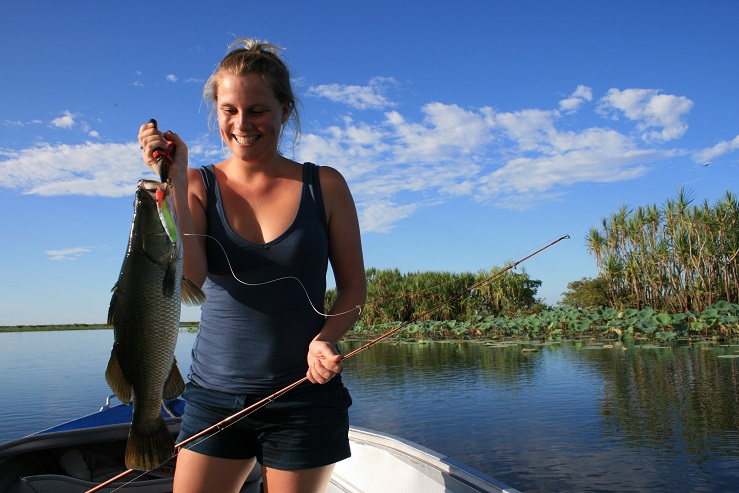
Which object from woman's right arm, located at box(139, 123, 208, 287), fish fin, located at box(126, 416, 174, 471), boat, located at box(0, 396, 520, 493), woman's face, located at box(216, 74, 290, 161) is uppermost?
woman's face, located at box(216, 74, 290, 161)

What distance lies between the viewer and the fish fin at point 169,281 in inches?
63.7

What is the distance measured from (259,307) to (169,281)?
1.33 ft

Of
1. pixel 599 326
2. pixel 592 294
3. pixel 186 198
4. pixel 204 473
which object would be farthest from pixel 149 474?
pixel 592 294

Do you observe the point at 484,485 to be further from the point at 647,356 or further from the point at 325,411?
the point at 647,356

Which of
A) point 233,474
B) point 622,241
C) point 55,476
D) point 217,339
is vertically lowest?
point 55,476

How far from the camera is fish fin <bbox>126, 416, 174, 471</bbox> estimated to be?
5.46 feet

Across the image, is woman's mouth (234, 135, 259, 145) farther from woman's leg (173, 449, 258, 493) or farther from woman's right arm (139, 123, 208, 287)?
woman's leg (173, 449, 258, 493)

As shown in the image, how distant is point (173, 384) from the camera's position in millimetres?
1744

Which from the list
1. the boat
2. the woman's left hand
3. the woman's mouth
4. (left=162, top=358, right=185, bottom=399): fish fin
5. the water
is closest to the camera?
(left=162, top=358, right=185, bottom=399): fish fin

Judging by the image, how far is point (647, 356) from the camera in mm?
15188

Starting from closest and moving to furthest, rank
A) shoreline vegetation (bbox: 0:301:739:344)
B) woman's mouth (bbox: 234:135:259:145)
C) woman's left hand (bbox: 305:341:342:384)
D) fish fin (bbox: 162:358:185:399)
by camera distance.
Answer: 1. fish fin (bbox: 162:358:185:399)
2. woman's left hand (bbox: 305:341:342:384)
3. woman's mouth (bbox: 234:135:259:145)
4. shoreline vegetation (bbox: 0:301:739:344)

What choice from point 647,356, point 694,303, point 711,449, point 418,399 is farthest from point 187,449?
point 694,303

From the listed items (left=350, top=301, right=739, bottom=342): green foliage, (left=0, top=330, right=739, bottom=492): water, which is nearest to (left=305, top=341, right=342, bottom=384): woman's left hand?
(left=0, top=330, right=739, bottom=492): water

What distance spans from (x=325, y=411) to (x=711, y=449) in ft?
22.3
